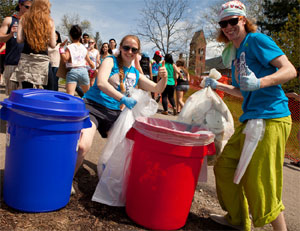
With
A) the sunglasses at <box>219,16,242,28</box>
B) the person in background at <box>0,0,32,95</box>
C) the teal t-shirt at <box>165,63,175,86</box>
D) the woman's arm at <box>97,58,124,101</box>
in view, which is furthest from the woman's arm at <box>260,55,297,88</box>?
the teal t-shirt at <box>165,63,175,86</box>

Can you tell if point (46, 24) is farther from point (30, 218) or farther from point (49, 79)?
point (30, 218)

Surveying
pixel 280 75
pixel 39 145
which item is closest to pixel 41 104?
pixel 39 145

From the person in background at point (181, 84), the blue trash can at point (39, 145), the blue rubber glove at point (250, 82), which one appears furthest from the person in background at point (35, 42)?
the person in background at point (181, 84)

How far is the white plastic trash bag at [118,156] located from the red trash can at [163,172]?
0.20 meters

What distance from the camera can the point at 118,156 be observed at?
2240 millimetres

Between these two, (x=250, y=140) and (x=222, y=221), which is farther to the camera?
(x=222, y=221)

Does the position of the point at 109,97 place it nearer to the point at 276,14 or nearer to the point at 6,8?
the point at 276,14

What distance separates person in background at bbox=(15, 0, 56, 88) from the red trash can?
1.80 metres

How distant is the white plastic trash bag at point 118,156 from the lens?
7.25 feet

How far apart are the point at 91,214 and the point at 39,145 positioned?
0.74 metres

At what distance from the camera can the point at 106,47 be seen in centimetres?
716

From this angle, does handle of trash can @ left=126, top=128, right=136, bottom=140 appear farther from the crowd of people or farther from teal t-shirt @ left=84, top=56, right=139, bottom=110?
teal t-shirt @ left=84, top=56, right=139, bottom=110

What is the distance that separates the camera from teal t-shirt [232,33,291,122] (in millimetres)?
1866

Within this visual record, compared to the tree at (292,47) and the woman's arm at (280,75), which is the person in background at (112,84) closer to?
the woman's arm at (280,75)
